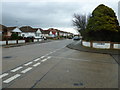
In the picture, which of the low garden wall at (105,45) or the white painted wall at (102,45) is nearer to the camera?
the low garden wall at (105,45)

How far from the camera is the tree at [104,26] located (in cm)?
1653

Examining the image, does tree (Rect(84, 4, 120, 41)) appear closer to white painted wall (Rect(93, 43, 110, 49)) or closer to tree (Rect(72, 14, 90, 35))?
white painted wall (Rect(93, 43, 110, 49))

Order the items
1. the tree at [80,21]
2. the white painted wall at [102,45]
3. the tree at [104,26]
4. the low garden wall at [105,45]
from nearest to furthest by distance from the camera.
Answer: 1. the low garden wall at [105,45]
2. the white painted wall at [102,45]
3. the tree at [104,26]
4. the tree at [80,21]

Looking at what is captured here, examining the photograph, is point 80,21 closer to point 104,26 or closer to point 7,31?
point 104,26

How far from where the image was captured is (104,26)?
1630 centimetres

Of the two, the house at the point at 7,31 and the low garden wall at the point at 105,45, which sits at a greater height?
the house at the point at 7,31

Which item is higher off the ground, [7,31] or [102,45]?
[7,31]

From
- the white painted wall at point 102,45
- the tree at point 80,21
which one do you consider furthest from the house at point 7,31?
the white painted wall at point 102,45

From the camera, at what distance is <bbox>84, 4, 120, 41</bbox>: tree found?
1653 centimetres

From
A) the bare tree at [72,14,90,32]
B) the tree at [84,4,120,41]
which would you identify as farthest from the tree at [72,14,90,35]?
the tree at [84,4,120,41]

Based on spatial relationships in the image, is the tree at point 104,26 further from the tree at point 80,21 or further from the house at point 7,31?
the house at point 7,31

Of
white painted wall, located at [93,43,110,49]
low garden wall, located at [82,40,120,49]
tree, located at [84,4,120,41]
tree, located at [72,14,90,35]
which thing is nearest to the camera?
low garden wall, located at [82,40,120,49]

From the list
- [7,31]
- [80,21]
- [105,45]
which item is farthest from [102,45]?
[7,31]

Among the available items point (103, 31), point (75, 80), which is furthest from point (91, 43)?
point (75, 80)
